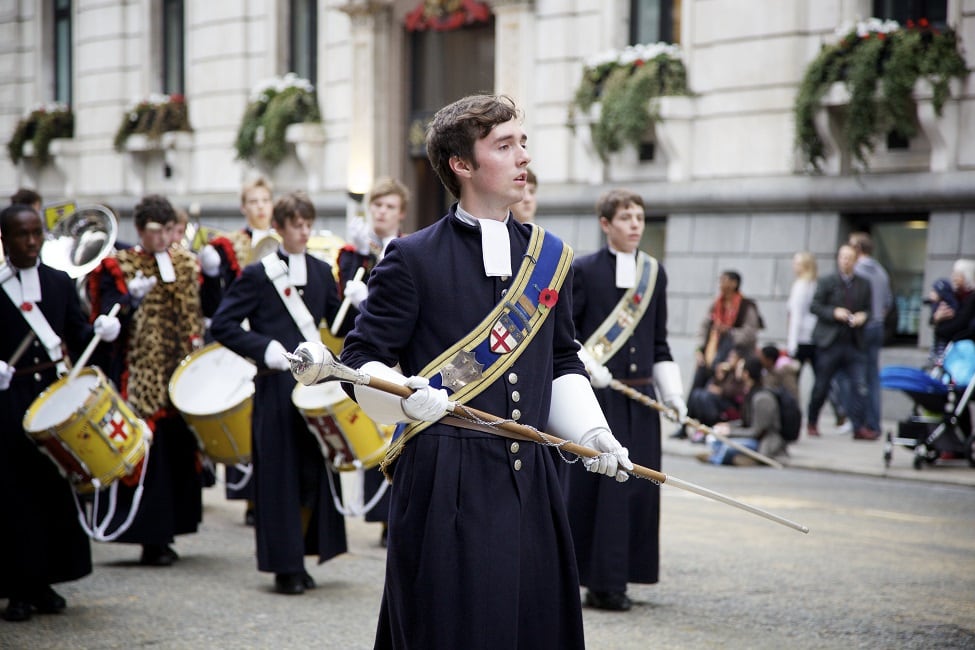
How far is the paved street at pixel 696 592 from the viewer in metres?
6.12

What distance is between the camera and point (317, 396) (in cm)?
693

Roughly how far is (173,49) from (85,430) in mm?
19978

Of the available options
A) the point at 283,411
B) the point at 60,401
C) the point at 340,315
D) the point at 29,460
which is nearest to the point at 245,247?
the point at 340,315

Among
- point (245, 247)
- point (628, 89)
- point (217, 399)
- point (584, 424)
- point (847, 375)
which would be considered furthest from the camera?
point (628, 89)

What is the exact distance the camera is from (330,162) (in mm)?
21328

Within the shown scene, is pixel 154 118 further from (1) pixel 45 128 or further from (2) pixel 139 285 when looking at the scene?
(2) pixel 139 285

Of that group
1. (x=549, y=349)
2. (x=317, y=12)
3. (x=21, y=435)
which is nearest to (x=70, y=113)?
(x=317, y=12)

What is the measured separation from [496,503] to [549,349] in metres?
0.51

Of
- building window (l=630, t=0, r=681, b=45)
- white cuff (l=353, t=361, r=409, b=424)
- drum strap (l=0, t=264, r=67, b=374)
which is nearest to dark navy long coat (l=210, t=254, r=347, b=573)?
drum strap (l=0, t=264, r=67, b=374)

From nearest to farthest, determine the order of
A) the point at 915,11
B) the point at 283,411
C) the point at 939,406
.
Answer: the point at 283,411, the point at 939,406, the point at 915,11

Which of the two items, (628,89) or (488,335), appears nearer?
(488,335)

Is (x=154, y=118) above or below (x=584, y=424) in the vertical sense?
above

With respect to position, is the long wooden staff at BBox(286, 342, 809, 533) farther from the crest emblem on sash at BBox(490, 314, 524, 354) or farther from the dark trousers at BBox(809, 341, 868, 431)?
the dark trousers at BBox(809, 341, 868, 431)

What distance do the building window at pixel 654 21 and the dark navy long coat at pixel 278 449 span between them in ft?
35.9
